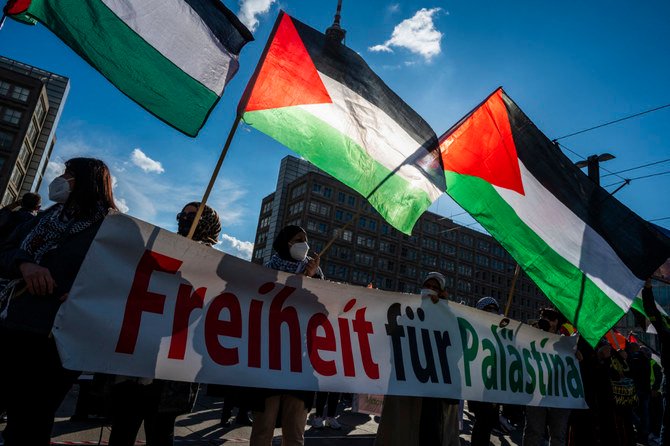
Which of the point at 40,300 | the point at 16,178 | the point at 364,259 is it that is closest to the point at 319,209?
the point at 364,259

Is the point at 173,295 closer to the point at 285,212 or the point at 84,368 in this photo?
the point at 84,368

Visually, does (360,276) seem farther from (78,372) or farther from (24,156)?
(78,372)

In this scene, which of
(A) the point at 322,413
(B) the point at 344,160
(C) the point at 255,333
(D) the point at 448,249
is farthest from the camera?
(D) the point at 448,249

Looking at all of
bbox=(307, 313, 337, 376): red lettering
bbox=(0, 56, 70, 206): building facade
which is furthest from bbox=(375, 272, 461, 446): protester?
bbox=(0, 56, 70, 206): building facade

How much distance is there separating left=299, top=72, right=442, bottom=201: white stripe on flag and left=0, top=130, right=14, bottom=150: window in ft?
222

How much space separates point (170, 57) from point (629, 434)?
6668 millimetres

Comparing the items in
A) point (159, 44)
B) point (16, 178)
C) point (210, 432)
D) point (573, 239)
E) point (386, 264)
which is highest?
point (386, 264)

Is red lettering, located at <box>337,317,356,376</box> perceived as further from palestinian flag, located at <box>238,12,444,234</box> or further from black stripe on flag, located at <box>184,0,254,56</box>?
black stripe on flag, located at <box>184,0,254,56</box>

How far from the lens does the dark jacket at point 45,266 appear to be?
2104 mm

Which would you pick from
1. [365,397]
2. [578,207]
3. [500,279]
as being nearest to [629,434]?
[578,207]

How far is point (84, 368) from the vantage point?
2.11 meters

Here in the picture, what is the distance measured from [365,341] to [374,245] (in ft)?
253

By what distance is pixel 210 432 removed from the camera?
511 centimetres

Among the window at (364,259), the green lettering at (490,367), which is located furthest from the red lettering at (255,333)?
the window at (364,259)
